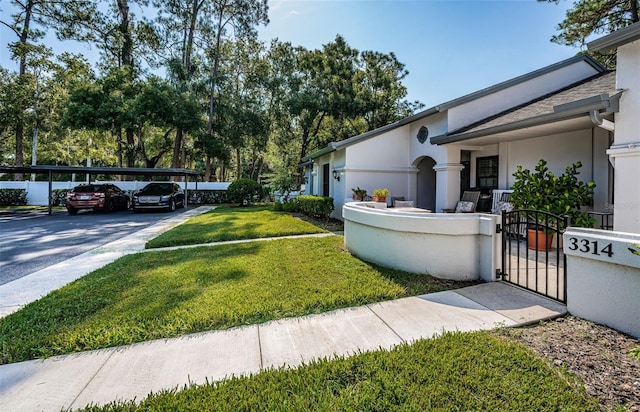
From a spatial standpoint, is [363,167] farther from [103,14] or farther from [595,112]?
[103,14]

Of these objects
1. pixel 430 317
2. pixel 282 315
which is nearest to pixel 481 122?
pixel 430 317

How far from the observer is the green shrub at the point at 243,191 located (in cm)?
1856

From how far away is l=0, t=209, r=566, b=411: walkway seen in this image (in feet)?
7.95

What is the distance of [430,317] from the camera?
358cm

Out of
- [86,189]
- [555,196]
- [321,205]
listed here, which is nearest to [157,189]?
[86,189]

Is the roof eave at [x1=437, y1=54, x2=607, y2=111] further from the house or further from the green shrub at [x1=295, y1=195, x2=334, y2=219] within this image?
the green shrub at [x1=295, y1=195, x2=334, y2=219]

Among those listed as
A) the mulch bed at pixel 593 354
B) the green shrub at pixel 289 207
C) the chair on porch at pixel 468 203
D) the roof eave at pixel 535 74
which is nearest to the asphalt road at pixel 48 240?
the green shrub at pixel 289 207

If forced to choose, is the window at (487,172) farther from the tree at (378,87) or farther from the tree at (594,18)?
the tree at (378,87)

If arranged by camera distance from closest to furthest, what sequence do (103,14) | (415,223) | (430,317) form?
(430,317) < (415,223) < (103,14)

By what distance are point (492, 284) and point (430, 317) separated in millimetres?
1613

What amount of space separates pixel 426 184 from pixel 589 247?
30.6 feet

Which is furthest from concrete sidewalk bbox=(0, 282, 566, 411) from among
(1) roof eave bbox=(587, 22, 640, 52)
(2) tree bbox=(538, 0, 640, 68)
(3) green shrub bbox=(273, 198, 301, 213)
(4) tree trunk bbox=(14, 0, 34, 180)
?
(4) tree trunk bbox=(14, 0, 34, 180)

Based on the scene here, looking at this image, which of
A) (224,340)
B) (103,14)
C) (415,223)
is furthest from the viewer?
(103,14)

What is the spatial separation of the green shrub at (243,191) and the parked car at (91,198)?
20.5 ft
